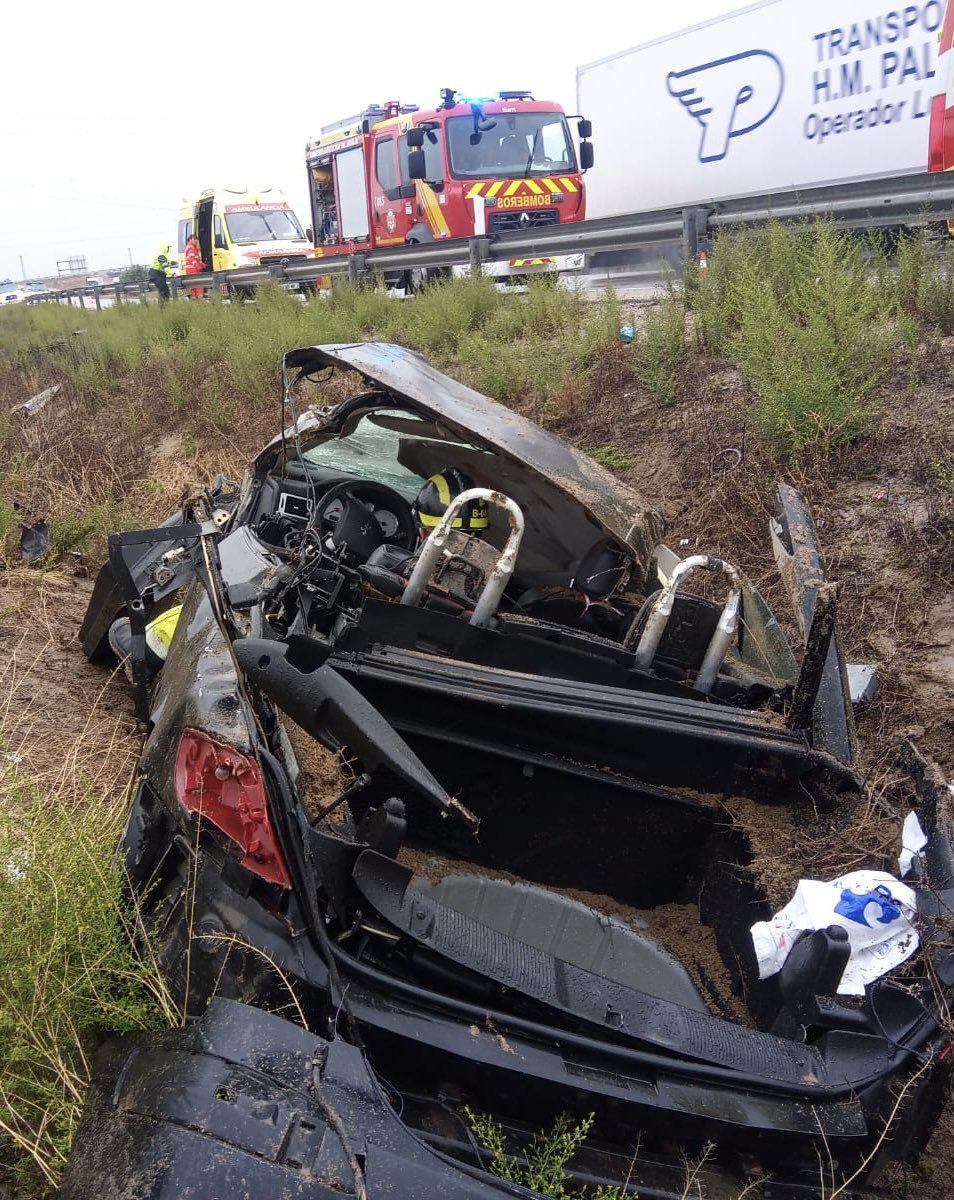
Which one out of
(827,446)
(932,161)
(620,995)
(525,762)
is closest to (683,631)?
(525,762)

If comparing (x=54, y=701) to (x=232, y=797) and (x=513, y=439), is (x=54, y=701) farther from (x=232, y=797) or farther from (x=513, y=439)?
(x=232, y=797)

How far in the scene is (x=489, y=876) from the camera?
2709 mm

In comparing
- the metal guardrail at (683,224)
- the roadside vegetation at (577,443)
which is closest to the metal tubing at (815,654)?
the roadside vegetation at (577,443)

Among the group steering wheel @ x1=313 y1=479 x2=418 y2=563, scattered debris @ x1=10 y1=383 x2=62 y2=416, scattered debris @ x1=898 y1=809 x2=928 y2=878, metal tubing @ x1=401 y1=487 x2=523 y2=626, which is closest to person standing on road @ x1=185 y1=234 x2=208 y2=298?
scattered debris @ x1=10 y1=383 x2=62 y2=416

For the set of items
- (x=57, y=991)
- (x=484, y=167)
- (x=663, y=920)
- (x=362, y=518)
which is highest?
(x=484, y=167)

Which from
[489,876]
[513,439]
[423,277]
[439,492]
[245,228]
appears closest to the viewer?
[489,876]

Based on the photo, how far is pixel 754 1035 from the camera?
78.3 inches

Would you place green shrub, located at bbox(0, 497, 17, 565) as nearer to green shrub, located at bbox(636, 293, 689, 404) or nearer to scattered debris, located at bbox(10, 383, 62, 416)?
green shrub, located at bbox(636, 293, 689, 404)

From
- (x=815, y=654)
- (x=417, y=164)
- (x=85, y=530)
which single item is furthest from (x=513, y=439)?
(x=417, y=164)

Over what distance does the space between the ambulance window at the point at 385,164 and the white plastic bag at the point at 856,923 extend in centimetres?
1497

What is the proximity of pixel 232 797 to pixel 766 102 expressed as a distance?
1242 centimetres

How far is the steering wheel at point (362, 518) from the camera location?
3760 millimetres

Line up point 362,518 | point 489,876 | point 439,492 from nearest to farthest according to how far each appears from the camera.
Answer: point 489,876 < point 439,492 < point 362,518

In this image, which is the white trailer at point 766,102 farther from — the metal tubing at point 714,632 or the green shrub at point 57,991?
the green shrub at point 57,991
